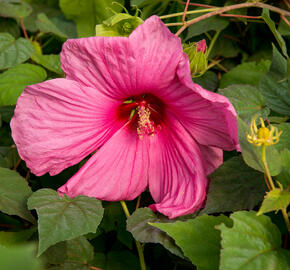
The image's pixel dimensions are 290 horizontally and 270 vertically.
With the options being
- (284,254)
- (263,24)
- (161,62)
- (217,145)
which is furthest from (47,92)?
(263,24)

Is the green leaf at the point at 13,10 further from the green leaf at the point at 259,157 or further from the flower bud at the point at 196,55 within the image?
the green leaf at the point at 259,157

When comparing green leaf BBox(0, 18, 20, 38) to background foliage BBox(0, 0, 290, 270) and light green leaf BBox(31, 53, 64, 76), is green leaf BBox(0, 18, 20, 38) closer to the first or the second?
background foliage BBox(0, 0, 290, 270)

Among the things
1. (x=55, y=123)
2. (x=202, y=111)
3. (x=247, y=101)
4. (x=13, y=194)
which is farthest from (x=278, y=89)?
(x=13, y=194)

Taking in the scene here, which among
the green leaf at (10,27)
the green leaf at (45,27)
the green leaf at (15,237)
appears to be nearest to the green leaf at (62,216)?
the green leaf at (15,237)

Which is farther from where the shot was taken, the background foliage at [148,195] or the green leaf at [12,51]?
the green leaf at [12,51]

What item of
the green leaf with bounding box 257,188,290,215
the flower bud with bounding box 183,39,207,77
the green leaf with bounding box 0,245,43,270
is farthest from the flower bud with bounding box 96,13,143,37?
the green leaf with bounding box 0,245,43,270

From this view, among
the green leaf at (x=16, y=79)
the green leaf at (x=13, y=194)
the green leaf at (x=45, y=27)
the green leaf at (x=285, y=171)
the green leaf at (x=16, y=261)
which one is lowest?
the green leaf at (x=13, y=194)

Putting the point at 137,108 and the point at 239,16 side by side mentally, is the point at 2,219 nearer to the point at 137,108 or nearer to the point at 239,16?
the point at 137,108

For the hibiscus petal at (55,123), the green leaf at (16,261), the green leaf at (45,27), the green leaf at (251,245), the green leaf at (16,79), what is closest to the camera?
the green leaf at (16,261)
